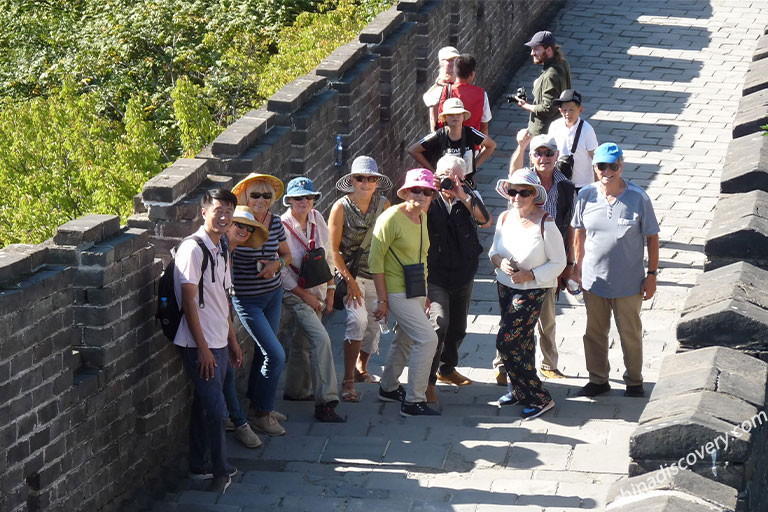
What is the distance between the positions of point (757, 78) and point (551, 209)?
2030 millimetres

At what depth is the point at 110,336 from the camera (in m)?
7.48

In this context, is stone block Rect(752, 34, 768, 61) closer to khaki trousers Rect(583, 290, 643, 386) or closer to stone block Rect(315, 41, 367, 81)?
khaki trousers Rect(583, 290, 643, 386)

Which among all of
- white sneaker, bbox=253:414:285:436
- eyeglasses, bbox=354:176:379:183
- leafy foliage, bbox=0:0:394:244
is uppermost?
eyeglasses, bbox=354:176:379:183

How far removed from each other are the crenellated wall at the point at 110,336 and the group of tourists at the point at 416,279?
35cm

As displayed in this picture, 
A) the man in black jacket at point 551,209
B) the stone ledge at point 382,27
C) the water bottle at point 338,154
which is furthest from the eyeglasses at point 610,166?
the stone ledge at point 382,27

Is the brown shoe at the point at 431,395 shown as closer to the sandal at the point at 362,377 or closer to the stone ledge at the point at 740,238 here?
the sandal at the point at 362,377

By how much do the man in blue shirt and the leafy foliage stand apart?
490cm

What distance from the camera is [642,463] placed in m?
4.96

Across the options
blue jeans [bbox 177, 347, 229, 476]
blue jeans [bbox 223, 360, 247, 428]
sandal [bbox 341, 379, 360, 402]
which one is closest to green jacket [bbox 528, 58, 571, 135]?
sandal [bbox 341, 379, 360, 402]

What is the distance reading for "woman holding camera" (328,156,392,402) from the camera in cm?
902

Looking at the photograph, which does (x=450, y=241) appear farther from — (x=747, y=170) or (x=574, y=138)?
(x=747, y=170)

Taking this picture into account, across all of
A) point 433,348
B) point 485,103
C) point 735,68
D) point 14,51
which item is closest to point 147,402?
point 433,348

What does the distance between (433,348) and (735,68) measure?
10696 mm

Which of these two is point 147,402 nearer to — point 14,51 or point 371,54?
point 371,54
